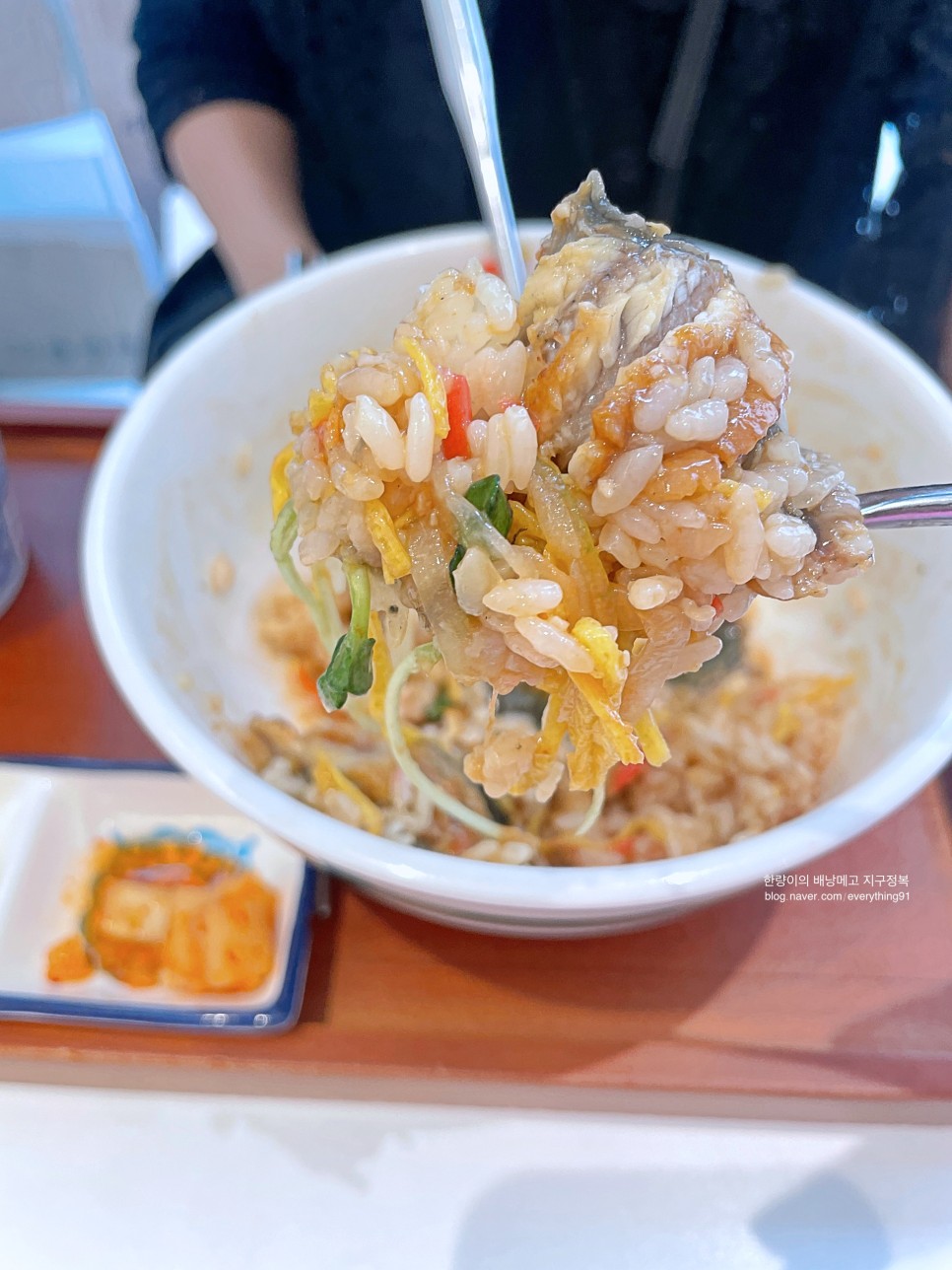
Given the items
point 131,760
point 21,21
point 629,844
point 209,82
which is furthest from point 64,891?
point 21,21

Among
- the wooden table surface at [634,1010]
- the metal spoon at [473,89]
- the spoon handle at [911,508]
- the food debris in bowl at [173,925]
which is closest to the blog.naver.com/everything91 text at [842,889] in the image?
the wooden table surface at [634,1010]

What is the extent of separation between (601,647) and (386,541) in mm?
179

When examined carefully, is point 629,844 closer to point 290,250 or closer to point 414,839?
point 414,839

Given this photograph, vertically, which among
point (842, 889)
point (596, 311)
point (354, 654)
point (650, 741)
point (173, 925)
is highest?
point (596, 311)

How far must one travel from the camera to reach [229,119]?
1595 millimetres

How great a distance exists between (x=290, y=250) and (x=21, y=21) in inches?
50.6

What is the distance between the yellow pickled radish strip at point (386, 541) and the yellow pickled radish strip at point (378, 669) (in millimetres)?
109

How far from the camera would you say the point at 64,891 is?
954mm

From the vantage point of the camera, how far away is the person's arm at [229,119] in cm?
153

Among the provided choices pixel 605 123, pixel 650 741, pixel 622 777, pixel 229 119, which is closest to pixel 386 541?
pixel 650 741

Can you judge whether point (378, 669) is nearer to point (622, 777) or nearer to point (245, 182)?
point (622, 777)

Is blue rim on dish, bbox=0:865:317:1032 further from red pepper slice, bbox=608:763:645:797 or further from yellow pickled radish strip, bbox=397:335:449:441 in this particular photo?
yellow pickled radish strip, bbox=397:335:449:441

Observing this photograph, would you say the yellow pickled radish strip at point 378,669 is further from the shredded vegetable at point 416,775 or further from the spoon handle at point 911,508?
the spoon handle at point 911,508

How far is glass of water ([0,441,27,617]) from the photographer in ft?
3.94
